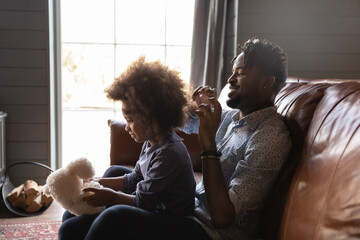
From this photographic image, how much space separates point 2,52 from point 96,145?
3.72ft

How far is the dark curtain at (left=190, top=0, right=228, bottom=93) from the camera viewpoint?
3.01m

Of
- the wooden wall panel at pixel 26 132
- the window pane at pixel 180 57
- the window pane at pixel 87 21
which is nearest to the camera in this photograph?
the wooden wall panel at pixel 26 132

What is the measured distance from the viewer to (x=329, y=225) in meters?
0.93

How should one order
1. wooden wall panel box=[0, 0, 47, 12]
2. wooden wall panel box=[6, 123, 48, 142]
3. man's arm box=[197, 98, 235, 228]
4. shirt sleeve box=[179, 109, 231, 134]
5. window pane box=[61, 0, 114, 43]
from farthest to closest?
window pane box=[61, 0, 114, 43] → wooden wall panel box=[6, 123, 48, 142] → wooden wall panel box=[0, 0, 47, 12] → shirt sleeve box=[179, 109, 231, 134] → man's arm box=[197, 98, 235, 228]

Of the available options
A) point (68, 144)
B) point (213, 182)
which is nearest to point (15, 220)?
point (68, 144)

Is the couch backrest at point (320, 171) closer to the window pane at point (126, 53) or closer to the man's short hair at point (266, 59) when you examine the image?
the man's short hair at point (266, 59)

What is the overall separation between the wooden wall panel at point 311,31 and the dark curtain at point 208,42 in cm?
18

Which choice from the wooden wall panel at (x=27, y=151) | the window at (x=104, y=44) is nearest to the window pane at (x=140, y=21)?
the window at (x=104, y=44)

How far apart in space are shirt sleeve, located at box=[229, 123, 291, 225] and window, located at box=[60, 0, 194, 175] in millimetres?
2182

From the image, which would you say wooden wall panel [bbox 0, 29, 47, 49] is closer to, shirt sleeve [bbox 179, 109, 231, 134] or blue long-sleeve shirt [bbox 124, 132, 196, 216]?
shirt sleeve [bbox 179, 109, 231, 134]

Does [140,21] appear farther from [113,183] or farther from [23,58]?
[113,183]

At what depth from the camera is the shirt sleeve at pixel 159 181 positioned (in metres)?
1.29

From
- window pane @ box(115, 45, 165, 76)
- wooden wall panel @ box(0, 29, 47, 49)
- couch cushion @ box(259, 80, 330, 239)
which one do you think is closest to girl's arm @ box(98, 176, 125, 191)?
couch cushion @ box(259, 80, 330, 239)

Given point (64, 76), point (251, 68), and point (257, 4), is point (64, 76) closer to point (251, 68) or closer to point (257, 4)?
point (257, 4)
